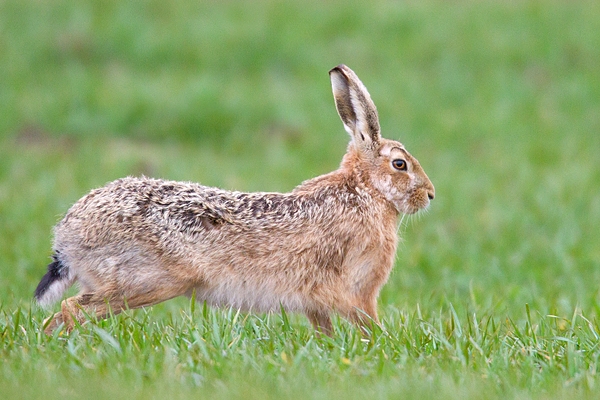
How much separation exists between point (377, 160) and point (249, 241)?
1.17 metres

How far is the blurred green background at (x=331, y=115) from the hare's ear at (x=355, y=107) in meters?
1.51

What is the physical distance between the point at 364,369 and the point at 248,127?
9.62 metres

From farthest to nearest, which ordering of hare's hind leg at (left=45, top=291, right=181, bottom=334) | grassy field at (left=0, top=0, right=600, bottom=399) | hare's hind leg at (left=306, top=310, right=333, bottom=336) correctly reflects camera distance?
hare's hind leg at (left=306, top=310, right=333, bottom=336) → hare's hind leg at (left=45, top=291, right=181, bottom=334) → grassy field at (left=0, top=0, right=600, bottom=399)

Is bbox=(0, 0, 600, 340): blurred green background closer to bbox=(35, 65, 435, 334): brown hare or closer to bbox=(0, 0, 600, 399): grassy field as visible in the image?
bbox=(0, 0, 600, 399): grassy field

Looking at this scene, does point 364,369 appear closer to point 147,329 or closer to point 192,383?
point 192,383

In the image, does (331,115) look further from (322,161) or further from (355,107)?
(355,107)

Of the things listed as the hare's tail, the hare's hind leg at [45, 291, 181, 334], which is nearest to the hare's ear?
the hare's hind leg at [45, 291, 181, 334]

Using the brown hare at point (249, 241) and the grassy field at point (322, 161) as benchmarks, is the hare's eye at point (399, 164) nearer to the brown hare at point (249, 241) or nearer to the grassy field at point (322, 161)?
the brown hare at point (249, 241)

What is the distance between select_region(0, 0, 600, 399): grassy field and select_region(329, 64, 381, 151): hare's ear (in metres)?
1.20

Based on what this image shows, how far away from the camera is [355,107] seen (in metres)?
6.11

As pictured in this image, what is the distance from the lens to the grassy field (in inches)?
178

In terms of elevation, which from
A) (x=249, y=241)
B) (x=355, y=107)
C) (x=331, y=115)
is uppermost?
(x=331, y=115)

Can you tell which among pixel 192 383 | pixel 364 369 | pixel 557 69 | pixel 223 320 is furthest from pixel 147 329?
pixel 557 69

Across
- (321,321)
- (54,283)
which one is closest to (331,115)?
(321,321)
